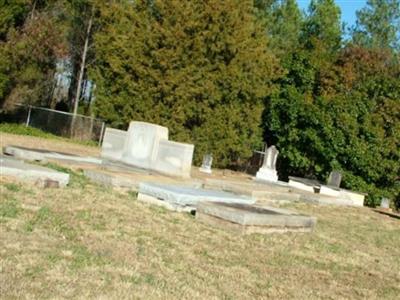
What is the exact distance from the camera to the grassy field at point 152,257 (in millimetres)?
4855

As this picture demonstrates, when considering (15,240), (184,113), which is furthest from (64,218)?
(184,113)

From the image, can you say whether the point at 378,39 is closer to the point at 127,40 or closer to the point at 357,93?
the point at 357,93

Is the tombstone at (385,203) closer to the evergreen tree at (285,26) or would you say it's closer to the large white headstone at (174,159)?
the large white headstone at (174,159)

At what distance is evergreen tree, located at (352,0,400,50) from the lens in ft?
121

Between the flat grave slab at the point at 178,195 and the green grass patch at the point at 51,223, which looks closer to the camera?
the green grass patch at the point at 51,223

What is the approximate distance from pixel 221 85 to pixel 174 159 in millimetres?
11180

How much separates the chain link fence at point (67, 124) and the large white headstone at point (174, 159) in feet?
42.6

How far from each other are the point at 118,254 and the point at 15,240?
3.42 ft

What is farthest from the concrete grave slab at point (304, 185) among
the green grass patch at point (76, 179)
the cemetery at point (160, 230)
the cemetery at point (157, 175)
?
the green grass patch at point (76, 179)

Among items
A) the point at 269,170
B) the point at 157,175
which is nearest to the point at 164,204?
the point at 157,175

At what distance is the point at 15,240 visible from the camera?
224 inches

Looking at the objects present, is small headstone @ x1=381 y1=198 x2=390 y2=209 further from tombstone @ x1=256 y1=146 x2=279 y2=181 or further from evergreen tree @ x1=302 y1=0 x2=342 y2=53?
evergreen tree @ x1=302 y1=0 x2=342 y2=53

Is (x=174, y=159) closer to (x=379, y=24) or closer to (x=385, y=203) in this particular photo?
(x=385, y=203)

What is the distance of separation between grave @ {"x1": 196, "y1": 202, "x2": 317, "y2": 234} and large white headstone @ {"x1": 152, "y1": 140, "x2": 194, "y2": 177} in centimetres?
452
